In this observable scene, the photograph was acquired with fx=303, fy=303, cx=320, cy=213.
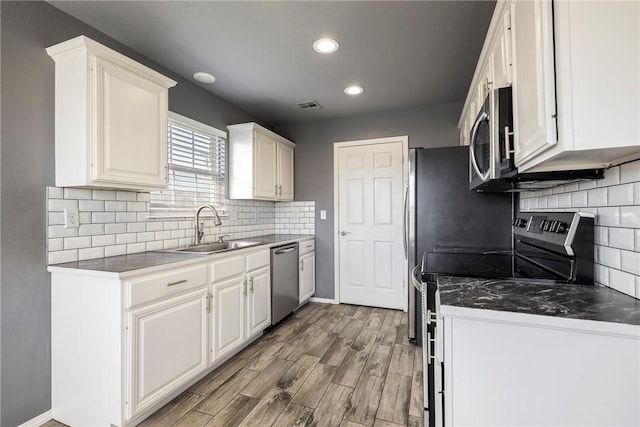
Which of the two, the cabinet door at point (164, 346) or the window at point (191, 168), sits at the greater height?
the window at point (191, 168)

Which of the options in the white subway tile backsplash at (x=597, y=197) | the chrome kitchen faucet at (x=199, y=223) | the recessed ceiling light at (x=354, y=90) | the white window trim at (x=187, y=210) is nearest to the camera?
the white subway tile backsplash at (x=597, y=197)

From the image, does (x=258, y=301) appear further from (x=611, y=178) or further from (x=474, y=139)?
(x=611, y=178)

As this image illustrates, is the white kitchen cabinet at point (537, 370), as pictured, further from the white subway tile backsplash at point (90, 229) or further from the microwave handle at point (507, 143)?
the white subway tile backsplash at point (90, 229)

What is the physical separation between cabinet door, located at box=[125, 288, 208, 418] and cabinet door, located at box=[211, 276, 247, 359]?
0.37 feet

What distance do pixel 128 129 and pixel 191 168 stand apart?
3.07 ft

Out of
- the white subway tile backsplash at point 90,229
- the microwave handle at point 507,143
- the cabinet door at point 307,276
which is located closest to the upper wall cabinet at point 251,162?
the cabinet door at point 307,276

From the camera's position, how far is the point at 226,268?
2.24 meters

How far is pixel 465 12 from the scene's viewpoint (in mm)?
1810

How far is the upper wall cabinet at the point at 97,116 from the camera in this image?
1.67m

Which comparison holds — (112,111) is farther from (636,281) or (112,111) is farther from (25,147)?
(636,281)

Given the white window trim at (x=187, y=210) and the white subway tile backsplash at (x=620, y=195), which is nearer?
the white subway tile backsplash at (x=620, y=195)

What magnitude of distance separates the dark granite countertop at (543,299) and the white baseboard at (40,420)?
7.28ft

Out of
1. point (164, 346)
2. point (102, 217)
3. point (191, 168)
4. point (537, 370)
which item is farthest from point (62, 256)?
point (537, 370)

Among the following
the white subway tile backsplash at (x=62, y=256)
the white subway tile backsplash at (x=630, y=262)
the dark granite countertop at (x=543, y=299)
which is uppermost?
the white subway tile backsplash at (x=630, y=262)
